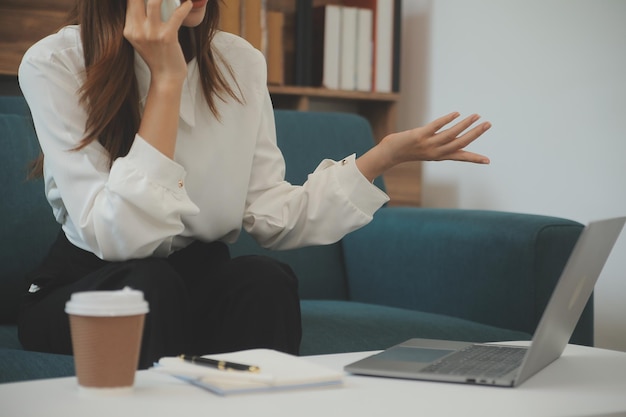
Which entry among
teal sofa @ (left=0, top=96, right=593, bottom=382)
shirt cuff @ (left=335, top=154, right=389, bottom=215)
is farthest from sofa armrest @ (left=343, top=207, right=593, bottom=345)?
shirt cuff @ (left=335, top=154, right=389, bottom=215)

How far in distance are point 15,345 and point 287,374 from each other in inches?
29.8

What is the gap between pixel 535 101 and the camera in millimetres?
2549

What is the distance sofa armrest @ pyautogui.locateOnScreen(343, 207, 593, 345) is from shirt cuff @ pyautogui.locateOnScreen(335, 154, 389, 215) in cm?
44

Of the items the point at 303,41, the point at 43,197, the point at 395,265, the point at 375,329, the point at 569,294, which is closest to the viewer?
the point at 569,294

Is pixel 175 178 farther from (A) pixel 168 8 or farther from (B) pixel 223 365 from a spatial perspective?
(B) pixel 223 365

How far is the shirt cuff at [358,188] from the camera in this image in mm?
1450

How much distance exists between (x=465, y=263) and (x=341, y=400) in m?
1.07

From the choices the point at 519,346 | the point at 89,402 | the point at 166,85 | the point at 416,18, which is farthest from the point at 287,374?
the point at 416,18

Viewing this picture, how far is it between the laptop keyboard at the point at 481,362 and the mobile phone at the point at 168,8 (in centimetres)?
64

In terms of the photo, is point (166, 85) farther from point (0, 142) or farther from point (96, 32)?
point (0, 142)

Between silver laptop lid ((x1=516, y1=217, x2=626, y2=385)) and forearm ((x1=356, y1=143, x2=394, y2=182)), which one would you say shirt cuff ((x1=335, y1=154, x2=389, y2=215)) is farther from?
silver laptop lid ((x1=516, y1=217, x2=626, y2=385))

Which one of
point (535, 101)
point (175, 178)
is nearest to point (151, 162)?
point (175, 178)

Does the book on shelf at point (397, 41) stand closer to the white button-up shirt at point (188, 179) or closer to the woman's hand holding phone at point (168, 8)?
the white button-up shirt at point (188, 179)

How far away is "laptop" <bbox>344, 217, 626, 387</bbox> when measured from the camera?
0.94m
